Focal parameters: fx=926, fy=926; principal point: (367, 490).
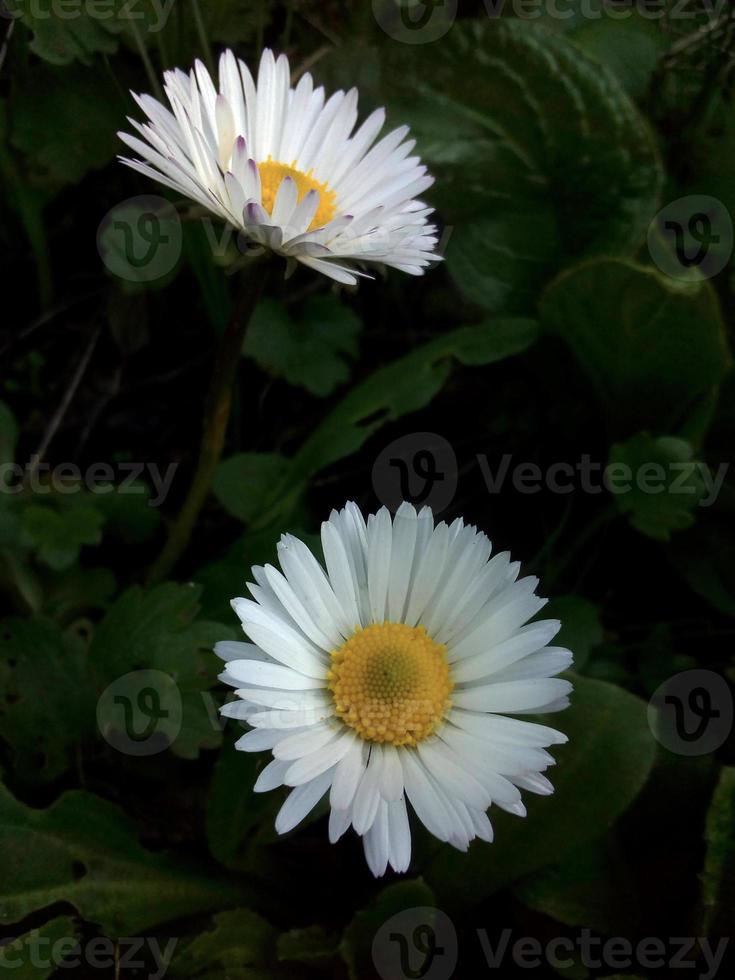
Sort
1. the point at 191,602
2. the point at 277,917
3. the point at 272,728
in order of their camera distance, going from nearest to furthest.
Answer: the point at 272,728 < the point at 191,602 < the point at 277,917

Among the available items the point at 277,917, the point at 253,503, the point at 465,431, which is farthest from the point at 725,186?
the point at 277,917

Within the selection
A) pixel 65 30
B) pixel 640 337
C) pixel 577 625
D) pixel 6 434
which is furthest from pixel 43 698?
pixel 640 337

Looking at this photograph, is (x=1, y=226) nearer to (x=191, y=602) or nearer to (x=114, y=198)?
(x=114, y=198)

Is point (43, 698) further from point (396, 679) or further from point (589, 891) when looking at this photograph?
point (589, 891)

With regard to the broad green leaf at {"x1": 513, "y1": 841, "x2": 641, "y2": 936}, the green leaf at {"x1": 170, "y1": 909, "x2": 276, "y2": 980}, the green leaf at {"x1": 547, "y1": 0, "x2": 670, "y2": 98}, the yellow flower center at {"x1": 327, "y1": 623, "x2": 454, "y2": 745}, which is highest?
the green leaf at {"x1": 547, "y1": 0, "x2": 670, "y2": 98}

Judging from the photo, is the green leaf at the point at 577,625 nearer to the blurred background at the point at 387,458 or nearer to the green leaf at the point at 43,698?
the blurred background at the point at 387,458

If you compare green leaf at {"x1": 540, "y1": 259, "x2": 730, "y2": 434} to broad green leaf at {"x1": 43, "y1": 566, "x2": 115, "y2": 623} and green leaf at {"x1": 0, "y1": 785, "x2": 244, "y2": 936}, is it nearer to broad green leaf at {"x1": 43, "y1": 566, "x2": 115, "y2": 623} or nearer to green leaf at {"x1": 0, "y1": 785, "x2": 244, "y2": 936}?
broad green leaf at {"x1": 43, "y1": 566, "x2": 115, "y2": 623}

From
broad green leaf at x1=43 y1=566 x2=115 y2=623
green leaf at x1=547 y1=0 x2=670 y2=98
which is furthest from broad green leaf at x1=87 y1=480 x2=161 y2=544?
green leaf at x1=547 y1=0 x2=670 y2=98
